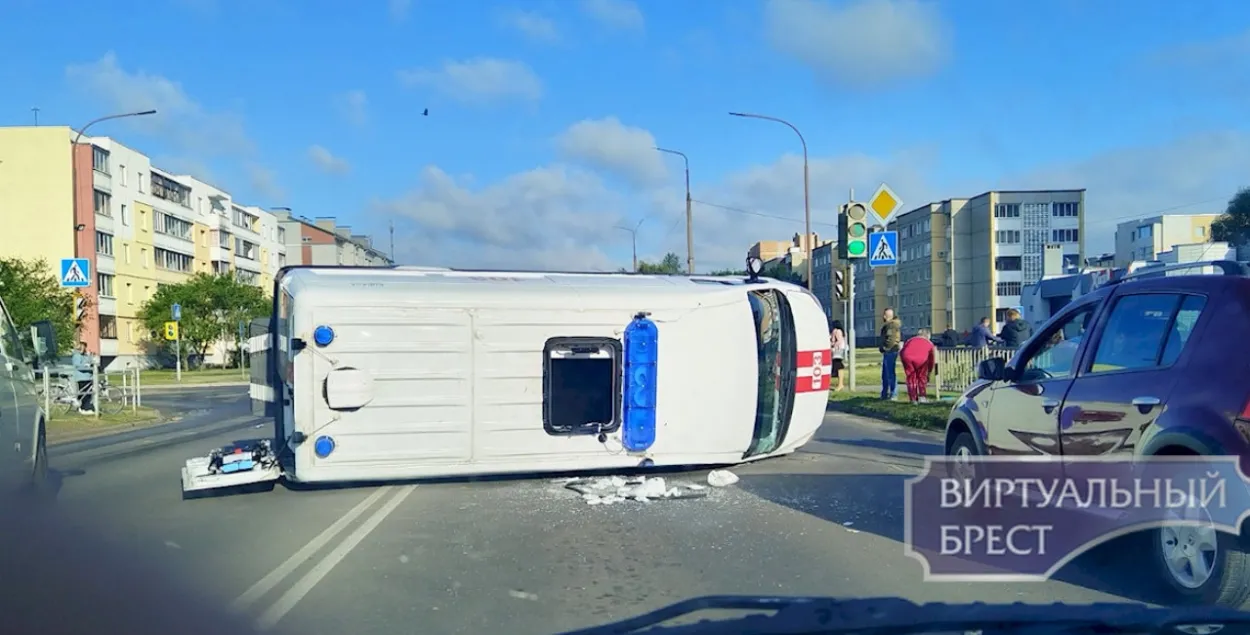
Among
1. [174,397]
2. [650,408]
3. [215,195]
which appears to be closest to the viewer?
[650,408]

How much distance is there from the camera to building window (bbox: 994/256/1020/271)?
87.8m

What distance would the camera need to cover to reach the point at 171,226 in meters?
75.7

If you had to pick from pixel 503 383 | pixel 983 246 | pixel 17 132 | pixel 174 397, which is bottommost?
pixel 174 397

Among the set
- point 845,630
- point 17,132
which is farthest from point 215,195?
point 845,630

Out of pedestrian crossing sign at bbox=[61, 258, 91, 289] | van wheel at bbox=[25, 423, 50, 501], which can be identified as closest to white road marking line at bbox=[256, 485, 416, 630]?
van wheel at bbox=[25, 423, 50, 501]

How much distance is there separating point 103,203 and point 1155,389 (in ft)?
224

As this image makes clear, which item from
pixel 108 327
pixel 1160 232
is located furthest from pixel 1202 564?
pixel 1160 232

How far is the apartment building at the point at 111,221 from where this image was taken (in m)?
60.2

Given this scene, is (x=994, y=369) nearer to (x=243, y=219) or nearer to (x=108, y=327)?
(x=108, y=327)

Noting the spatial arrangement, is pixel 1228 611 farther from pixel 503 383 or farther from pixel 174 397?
pixel 174 397

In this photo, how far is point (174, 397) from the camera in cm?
3253

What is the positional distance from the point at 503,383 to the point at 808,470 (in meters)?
3.59

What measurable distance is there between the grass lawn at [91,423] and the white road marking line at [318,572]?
11768mm

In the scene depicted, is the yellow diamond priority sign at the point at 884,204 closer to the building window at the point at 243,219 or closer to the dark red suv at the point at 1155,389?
the dark red suv at the point at 1155,389
